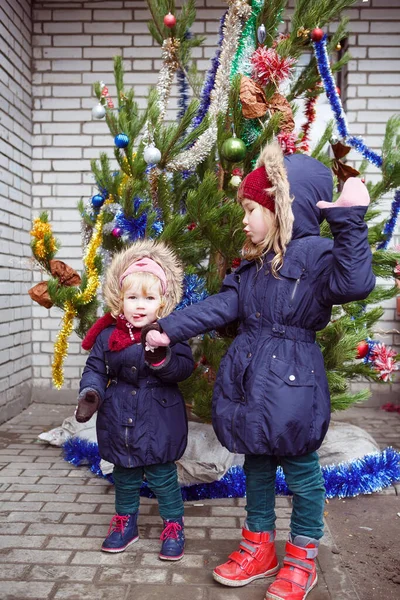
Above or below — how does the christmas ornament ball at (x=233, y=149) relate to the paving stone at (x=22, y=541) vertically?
above

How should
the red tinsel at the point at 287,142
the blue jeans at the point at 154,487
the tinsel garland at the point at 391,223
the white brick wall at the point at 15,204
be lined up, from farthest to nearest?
the white brick wall at the point at 15,204 → the tinsel garland at the point at 391,223 → the red tinsel at the point at 287,142 → the blue jeans at the point at 154,487

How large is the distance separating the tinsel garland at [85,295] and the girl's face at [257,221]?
119 centimetres

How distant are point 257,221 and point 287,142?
2.73 feet

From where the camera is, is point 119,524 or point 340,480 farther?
point 340,480

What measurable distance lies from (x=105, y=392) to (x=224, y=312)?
74cm

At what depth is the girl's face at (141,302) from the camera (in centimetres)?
265

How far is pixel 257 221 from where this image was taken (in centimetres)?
238

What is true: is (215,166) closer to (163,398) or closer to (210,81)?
(210,81)

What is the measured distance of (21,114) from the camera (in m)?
5.34

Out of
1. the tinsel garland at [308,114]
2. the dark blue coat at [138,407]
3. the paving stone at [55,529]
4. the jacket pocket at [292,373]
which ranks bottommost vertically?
the paving stone at [55,529]

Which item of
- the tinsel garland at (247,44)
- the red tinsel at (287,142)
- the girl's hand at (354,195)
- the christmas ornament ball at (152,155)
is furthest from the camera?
the tinsel garland at (247,44)

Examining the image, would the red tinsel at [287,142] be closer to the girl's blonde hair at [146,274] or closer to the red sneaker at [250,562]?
the girl's blonde hair at [146,274]

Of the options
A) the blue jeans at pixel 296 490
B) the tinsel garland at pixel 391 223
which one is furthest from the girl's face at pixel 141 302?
the tinsel garland at pixel 391 223

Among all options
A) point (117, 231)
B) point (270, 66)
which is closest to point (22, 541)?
point (117, 231)
